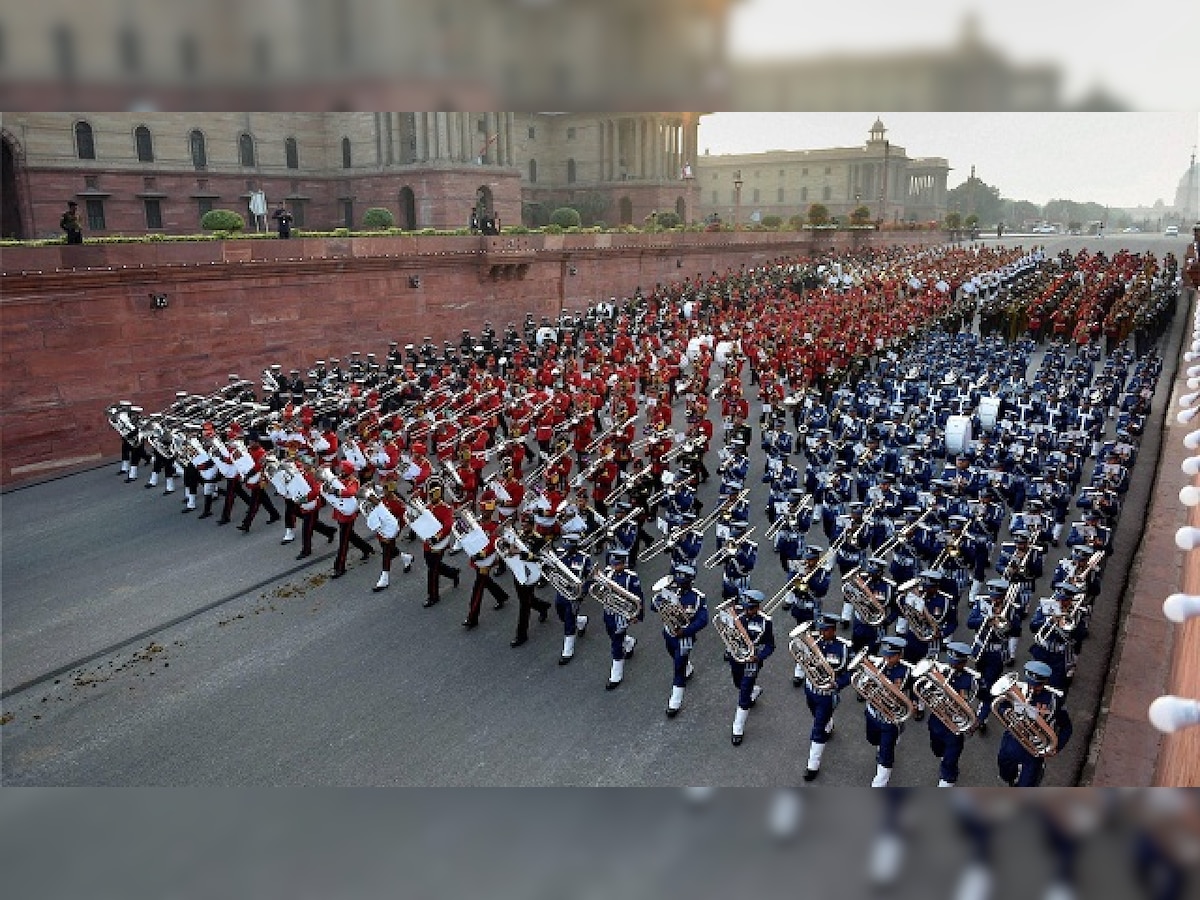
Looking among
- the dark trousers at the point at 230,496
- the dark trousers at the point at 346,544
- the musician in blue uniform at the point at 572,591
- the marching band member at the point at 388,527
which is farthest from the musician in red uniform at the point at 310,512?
the musician in blue uniform at the point at 572,591

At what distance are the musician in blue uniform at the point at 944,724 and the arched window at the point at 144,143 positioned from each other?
4029cm

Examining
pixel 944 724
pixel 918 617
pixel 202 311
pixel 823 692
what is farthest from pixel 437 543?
pixel 202 311

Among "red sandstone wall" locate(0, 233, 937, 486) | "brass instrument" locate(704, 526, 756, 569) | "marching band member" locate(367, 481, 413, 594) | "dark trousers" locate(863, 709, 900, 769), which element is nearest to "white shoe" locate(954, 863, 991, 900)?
"dark trousers" locate(863, 709, 900, 769)

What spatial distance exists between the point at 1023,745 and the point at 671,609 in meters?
3.15

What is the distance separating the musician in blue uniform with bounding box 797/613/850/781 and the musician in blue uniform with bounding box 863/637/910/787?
33cm

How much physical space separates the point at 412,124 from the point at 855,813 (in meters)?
47.6

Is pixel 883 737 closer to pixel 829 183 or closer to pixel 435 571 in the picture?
A: pixel 435 571

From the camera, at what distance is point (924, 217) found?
85.7 metres

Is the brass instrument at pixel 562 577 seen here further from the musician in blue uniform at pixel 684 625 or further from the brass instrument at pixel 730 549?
the brass instrument at pixel 730 549

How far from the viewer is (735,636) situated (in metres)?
7.77

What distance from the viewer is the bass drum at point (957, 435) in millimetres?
14531
